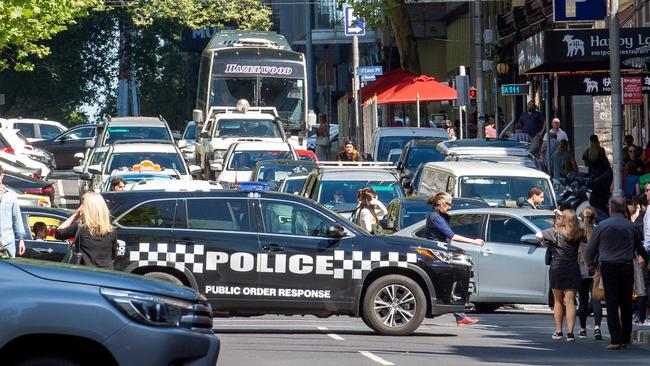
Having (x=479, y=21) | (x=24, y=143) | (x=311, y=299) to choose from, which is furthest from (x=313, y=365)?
(x=24, y=143)

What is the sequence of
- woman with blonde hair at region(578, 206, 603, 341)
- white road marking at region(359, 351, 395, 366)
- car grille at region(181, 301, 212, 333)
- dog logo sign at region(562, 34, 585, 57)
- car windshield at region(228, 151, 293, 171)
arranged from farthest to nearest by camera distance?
car windshield at region(228, 151, 293, 171) < dog logo sign at region(562, 34, 585, 57) < woman with blonde hair at region(578, 206, 603, 341) < white road marking at region(359, 351, 395, 366) < car grille at region(181, 301, 212, 333)

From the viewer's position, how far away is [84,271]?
8.67m

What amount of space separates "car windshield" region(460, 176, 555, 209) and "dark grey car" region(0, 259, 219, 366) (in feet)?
48.9

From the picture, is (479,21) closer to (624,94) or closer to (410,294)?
(624,94)

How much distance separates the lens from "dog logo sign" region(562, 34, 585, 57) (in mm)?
25281

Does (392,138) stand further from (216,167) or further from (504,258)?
(504,258)

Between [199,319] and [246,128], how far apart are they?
2812 cm

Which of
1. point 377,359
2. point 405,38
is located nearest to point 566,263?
point 377,359

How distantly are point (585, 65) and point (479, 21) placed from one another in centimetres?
957

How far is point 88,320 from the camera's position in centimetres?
826

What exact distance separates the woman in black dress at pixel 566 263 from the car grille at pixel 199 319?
26.1 ft

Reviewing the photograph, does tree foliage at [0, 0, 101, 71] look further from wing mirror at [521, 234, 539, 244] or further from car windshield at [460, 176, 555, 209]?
wing mirror at [521, 234, 539, 244]

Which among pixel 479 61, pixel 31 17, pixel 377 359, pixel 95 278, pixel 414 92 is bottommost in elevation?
pixel 377 359

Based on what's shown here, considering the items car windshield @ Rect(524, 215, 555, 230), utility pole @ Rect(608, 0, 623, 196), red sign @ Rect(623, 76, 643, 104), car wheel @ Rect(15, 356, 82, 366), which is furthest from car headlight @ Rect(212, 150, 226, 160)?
car wheel @ Rect(15, 356, 82, 366)
